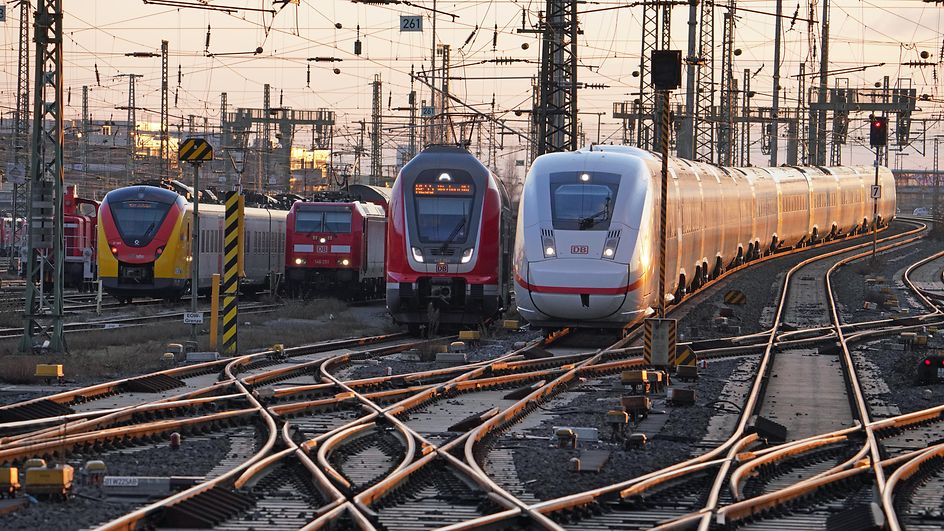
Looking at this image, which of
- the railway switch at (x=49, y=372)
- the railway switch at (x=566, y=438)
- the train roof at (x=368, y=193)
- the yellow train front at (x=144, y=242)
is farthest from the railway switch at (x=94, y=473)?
the train roof at (x=368, y=193)

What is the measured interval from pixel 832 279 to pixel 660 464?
33.6 m

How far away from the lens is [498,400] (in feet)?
55.9

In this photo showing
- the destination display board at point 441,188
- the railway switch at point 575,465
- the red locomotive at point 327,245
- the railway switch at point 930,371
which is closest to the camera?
the railway switch at point 575,465

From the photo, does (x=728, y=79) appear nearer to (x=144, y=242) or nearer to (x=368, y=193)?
(x=368, y=193)

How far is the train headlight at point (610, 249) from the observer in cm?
2350

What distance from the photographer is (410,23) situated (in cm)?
4259

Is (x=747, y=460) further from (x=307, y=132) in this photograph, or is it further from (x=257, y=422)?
(x=307, y=132)

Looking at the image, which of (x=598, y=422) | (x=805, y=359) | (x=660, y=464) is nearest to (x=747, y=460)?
(x=660, y=464)

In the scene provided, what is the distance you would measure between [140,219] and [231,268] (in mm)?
14309

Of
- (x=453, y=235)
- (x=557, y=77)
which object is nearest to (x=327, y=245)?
(x=557, y=77)

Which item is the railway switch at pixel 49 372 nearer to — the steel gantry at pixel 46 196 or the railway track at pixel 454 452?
the railway track at pixel 454 452

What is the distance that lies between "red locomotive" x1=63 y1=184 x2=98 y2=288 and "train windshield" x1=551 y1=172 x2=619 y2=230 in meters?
26.2

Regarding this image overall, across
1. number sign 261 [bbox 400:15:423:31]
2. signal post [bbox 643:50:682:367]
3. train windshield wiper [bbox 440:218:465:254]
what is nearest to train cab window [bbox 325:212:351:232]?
number sign 261 [bbox 400:15:423:31]

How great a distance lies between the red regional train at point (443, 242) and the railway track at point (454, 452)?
17.7 feet
